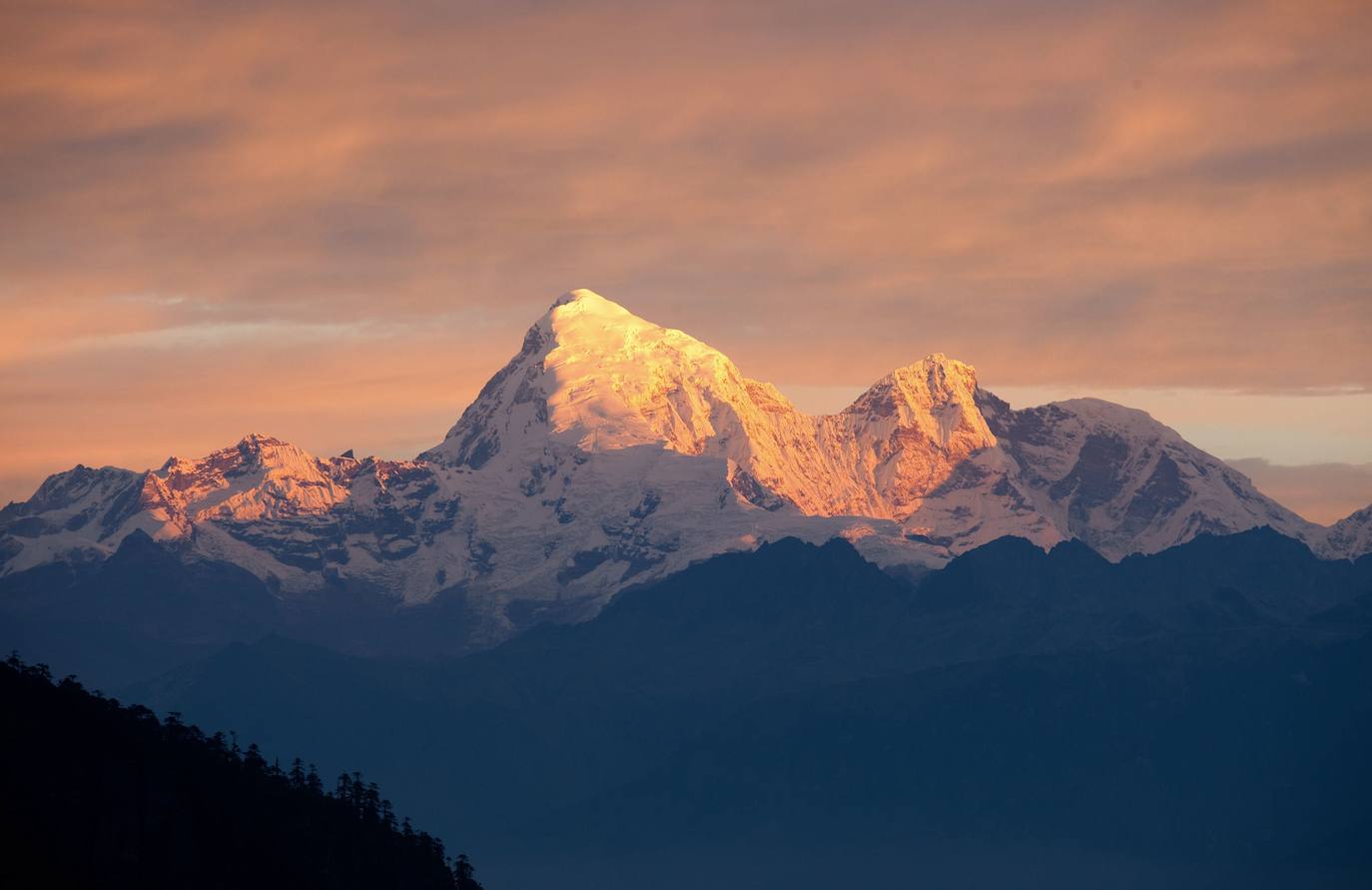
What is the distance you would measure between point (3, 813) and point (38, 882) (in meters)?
21.1

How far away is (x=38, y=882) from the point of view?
589ft

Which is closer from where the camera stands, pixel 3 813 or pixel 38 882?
pixel 38 882

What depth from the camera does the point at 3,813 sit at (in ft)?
654
